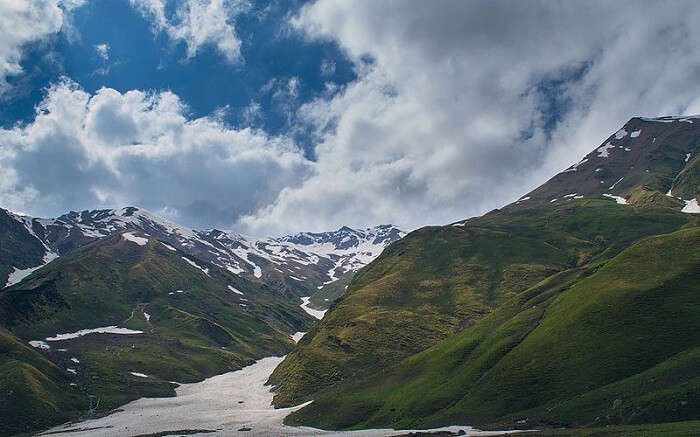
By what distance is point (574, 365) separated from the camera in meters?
96.1

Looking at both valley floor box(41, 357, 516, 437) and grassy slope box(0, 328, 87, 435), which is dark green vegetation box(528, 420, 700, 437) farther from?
grassy slope box(0, 328, 87, 435)

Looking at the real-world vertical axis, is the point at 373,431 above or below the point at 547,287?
below

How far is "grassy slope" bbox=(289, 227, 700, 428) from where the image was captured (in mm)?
79062

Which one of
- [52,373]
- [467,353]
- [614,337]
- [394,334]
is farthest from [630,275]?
[52,373]

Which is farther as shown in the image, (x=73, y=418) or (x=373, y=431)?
(x=73, y=418)

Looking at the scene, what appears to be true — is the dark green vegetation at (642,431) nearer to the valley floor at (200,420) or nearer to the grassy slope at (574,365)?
the grassy slope at (574,365)

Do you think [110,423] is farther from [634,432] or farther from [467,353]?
[634,432]

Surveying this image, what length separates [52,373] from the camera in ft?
627

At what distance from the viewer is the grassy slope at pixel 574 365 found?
79062 mm

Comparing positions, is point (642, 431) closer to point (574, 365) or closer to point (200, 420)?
point (574, 365)

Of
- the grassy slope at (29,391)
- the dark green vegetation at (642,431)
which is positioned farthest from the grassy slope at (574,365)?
the grassy slope at (29,391)

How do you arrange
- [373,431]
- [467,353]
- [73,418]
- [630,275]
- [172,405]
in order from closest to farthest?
[373,431] < [630,275] < [467,353] < [73,418] < [172,405]

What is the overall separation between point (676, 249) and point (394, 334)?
345ft

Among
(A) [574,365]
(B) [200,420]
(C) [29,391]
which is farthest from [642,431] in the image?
(C) [29,391]
